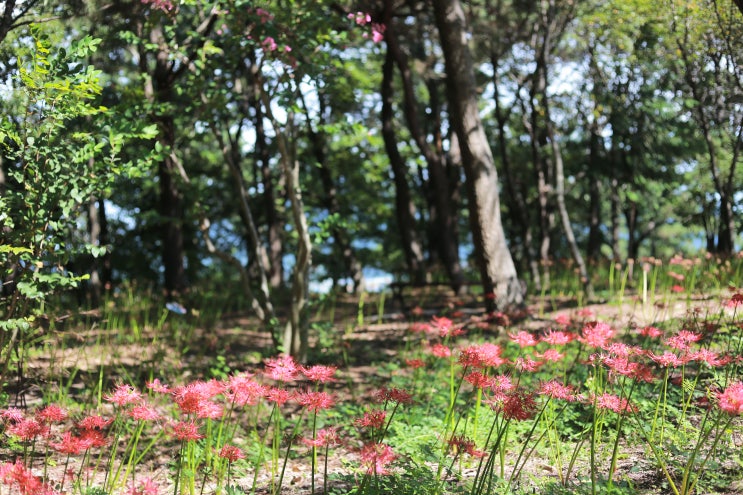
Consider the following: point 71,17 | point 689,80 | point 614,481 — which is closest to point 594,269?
point 689,80

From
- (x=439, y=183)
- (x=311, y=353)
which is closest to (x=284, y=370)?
(x=311, y=353)

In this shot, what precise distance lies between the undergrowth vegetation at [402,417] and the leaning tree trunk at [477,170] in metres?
0.48

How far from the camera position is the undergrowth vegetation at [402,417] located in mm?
2535

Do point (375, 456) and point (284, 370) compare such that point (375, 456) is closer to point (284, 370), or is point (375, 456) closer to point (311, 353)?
point (284, 370)

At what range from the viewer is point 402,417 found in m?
4.27

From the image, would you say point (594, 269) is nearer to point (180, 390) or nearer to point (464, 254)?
point (180, 390)

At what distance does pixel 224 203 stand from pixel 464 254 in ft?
38.9

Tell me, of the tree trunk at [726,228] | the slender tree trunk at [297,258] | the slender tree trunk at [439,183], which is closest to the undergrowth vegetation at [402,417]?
the slender tree trunk at [297,258]

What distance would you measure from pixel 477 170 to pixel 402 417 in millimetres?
3569

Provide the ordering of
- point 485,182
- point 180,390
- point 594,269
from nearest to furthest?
point 180,390 < point 485,182 < point 594,269

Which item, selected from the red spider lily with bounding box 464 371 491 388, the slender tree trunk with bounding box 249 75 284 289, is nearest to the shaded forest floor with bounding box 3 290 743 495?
the red spider lily with bounding box 464 371 491 388

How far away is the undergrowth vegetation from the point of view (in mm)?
2535

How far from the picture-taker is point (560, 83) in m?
12.7

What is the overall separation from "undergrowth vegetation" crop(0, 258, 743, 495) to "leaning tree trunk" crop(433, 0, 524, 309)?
0.48 meters
